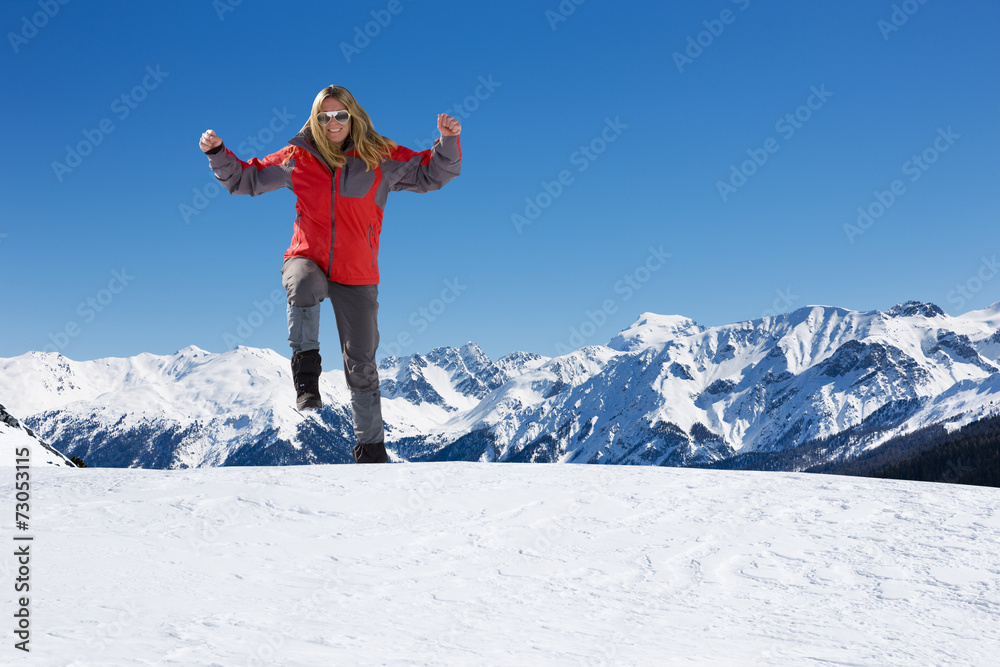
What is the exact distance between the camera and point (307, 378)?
20.4 feet

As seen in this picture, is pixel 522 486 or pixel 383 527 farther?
pixel 522 486

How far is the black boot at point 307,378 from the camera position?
6.22 m

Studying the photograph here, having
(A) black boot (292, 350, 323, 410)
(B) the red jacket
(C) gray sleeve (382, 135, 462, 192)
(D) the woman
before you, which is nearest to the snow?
(A) black boot (292, 350, 323, 410)

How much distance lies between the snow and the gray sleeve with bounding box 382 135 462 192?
3.04 m

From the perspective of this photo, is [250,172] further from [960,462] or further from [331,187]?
[960,462]

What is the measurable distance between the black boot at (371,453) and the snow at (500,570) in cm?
73

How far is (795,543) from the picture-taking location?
5.39 meters

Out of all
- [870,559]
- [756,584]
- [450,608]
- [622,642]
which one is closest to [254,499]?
[450,608]

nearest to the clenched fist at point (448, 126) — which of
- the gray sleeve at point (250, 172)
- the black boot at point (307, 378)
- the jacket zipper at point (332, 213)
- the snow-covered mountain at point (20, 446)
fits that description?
the jacket zipper at point (332, 213)

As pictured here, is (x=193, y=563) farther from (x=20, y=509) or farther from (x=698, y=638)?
(x=698, y=638)

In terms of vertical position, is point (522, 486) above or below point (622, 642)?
above

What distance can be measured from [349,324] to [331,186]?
1445 millimetres

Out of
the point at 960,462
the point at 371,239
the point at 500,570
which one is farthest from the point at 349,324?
the point at 960,462

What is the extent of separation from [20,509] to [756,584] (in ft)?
19.3
